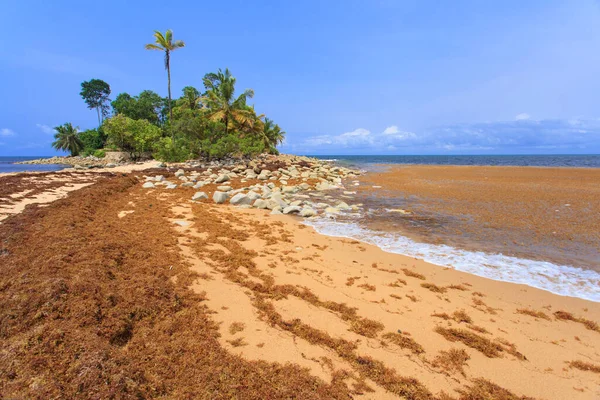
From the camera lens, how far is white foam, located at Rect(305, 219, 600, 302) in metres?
4.64

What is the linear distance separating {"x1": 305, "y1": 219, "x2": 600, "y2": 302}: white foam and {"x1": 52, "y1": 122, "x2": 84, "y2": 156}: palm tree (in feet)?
201

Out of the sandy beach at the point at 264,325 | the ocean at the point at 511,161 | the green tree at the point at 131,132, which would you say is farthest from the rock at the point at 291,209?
the ocean at the point at 511,161

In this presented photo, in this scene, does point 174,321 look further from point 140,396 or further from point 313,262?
point 313,262

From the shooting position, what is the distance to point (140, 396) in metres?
1.97

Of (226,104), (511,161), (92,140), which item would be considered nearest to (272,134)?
(226,104)

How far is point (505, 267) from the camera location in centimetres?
535

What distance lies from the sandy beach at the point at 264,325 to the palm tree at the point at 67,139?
5738 centimetres

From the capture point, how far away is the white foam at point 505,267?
464cm

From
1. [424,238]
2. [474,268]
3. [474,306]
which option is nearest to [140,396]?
[474,306]

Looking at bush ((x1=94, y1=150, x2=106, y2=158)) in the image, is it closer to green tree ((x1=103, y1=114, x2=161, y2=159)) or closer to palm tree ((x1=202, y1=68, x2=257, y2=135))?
green tree ((x1=103, y1=114, x2=161, y2=159))

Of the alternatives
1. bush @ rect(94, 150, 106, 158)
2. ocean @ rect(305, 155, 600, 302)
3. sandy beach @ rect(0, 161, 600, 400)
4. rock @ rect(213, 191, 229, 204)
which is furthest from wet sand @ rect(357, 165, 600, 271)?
bush @ rect(94, 150, 106, 158)

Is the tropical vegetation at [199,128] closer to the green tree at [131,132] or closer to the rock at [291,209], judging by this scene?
the green tree at [131,132]

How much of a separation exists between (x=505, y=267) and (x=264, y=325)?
16.2 feet

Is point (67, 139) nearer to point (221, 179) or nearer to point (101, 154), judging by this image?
point (101, 154)
